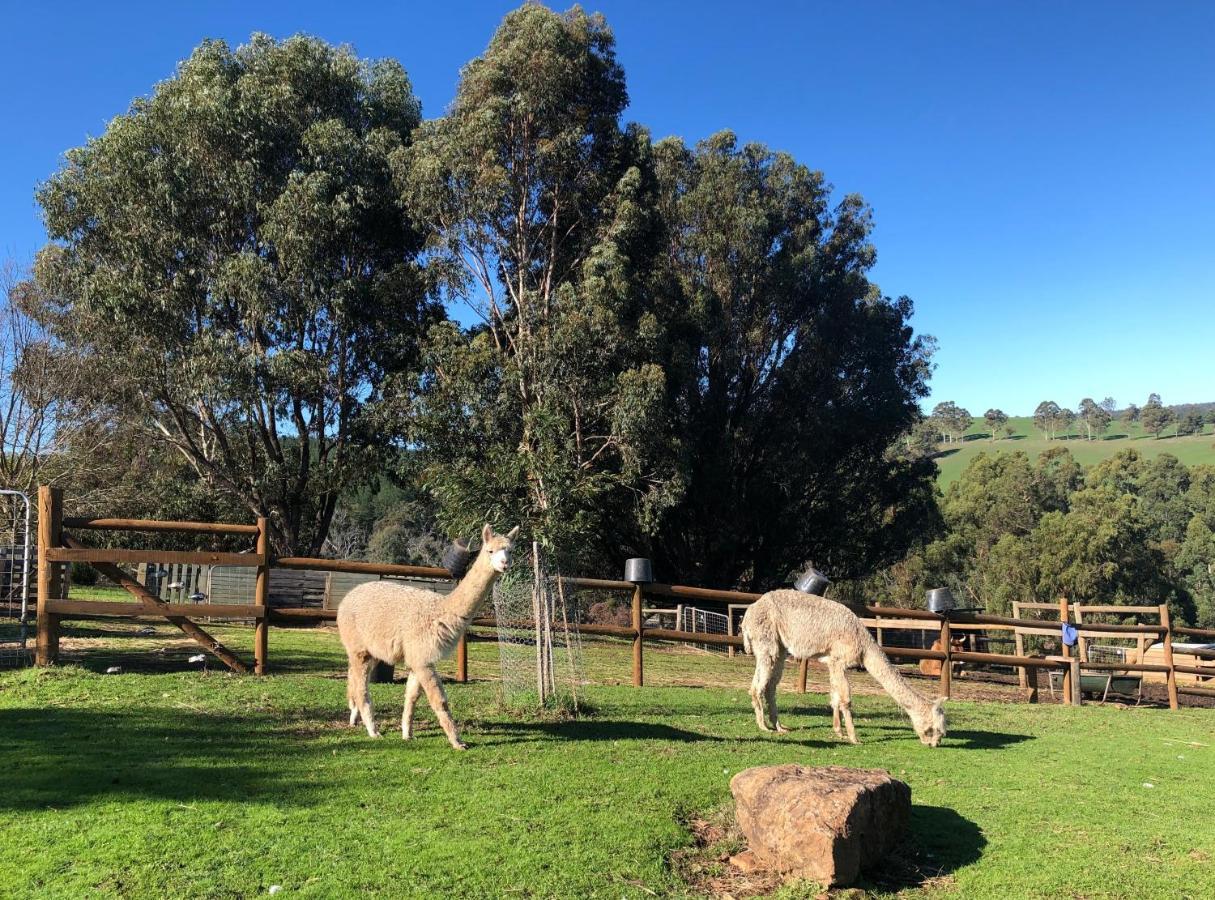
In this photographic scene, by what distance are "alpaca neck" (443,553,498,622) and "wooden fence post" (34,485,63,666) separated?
204 inches

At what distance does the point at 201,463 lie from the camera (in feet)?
83.8

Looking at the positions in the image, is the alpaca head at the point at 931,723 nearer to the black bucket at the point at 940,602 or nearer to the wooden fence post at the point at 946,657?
the black bucket at the point at 940,602

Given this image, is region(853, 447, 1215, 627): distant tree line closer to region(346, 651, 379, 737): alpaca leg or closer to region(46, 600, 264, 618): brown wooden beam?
region(46, 600, 264, 618): brown wooden beam

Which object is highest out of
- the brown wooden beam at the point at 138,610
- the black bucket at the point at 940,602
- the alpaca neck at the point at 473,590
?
the alpaca neck at the point at 473,590

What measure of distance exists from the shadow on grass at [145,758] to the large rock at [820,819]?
9.89ft

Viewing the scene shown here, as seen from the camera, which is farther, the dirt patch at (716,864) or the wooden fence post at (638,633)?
the wooden fence post at (638,633)

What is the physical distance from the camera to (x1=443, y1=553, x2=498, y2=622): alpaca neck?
7.32 meters

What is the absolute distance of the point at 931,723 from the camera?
8680 millimetres

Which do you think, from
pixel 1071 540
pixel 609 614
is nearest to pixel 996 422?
pixel 1071 540

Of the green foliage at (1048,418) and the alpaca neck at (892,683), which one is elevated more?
the green foliage at (1048,418)

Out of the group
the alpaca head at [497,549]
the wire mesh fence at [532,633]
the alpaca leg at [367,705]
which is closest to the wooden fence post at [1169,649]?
the wire mesh fence at [532,633]

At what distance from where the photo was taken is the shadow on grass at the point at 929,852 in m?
4.98

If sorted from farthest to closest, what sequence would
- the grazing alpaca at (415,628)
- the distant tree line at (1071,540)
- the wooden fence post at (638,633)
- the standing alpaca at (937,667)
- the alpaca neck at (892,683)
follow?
the distant tree line at (1071,540) → the standing alpaca at (937,667) → the wooden fence post at (638,633) → the alpaca neck at (892,683) → the grazing alpaca at (415,628)

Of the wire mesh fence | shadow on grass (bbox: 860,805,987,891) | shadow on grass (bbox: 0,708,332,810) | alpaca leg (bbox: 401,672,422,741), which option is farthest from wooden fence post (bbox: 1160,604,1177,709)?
shadow on grass (bbox: 0,708,332,810)
